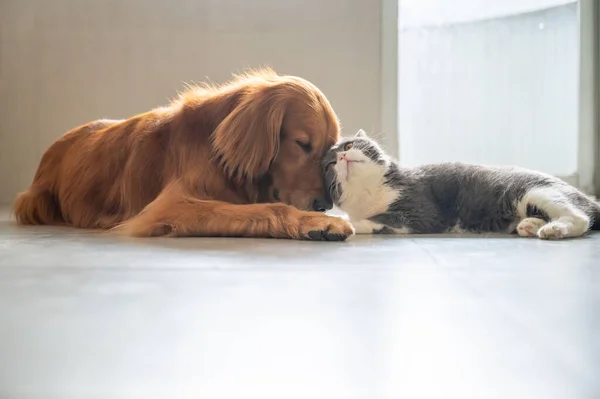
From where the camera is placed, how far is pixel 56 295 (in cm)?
99

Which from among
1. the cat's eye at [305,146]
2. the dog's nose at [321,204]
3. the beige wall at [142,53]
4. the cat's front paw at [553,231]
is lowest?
the cat's front paw at [553,231]

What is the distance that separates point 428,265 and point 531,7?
3.47 metres

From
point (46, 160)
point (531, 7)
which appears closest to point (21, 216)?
point (46, 160)

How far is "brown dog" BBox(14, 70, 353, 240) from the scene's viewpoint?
182cm

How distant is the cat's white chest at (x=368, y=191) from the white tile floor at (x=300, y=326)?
0.58m

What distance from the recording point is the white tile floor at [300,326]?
608mm

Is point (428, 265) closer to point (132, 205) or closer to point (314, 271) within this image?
point (314, 271)

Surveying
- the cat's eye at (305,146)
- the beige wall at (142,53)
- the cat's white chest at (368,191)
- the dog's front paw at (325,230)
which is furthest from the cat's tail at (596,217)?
the beige wall at (142,53)

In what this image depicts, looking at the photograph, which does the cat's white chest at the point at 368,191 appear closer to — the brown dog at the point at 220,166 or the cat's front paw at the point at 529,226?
the brown dog at the point at 220,166

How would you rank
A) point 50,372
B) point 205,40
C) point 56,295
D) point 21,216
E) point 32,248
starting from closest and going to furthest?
point 50,372 < point 56,295 < point 32,248 < point 21,216 < point 205,40

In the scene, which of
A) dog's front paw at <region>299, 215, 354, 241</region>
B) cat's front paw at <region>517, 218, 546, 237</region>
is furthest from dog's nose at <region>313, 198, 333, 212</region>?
cat's front paw at <region>517, 218, 546, 237</region>

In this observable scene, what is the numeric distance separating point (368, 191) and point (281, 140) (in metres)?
0.33

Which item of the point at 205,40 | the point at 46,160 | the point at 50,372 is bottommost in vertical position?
the point at 50,372

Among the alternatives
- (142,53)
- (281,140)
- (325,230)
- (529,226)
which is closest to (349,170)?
(281,140)
